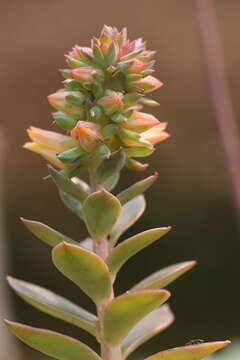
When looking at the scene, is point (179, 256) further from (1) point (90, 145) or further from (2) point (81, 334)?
(1) point (90, 145)

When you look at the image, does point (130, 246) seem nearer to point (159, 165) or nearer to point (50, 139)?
→ point (50, 139)

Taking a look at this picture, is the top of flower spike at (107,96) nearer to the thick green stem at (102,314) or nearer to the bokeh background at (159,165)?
the thick green stem at (102,314)

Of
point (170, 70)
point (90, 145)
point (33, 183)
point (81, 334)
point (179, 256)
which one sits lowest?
point (90, 145)

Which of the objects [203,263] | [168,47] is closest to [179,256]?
[203,263]

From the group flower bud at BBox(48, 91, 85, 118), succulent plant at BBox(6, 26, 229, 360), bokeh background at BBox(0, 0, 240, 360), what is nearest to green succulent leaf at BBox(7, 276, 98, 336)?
succulent plant at BBox(6, 26, 229, 360)

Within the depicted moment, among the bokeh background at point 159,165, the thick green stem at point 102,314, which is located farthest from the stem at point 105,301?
the bokeh background at point 159,165
